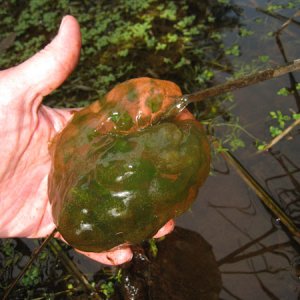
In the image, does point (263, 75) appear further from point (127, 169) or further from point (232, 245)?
point (232, 245)

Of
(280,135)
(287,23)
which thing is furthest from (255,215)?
(287,23)

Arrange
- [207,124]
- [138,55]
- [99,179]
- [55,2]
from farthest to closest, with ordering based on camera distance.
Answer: [55,2], [138,55], [207,124], [99,179]

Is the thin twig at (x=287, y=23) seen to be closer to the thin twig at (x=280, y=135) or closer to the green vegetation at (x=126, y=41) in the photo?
the green vegetation at (x=126, y=41)

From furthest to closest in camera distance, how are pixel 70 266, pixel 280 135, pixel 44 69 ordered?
1. pixel 280 135
2. pixel 70 266
3. pixel 44 69

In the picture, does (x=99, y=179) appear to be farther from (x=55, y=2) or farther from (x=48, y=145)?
(x=55, y=2)

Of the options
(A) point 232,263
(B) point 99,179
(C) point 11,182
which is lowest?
(A) point 232,263

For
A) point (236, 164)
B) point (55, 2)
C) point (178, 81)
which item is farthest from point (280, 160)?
point (55, 2)

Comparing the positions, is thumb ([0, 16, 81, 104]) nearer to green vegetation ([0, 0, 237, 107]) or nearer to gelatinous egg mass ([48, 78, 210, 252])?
gelatinous egg mass ([48, 78, 210, 252])

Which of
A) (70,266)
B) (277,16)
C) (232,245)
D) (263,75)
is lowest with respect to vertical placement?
(232,245)

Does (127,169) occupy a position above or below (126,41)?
above
